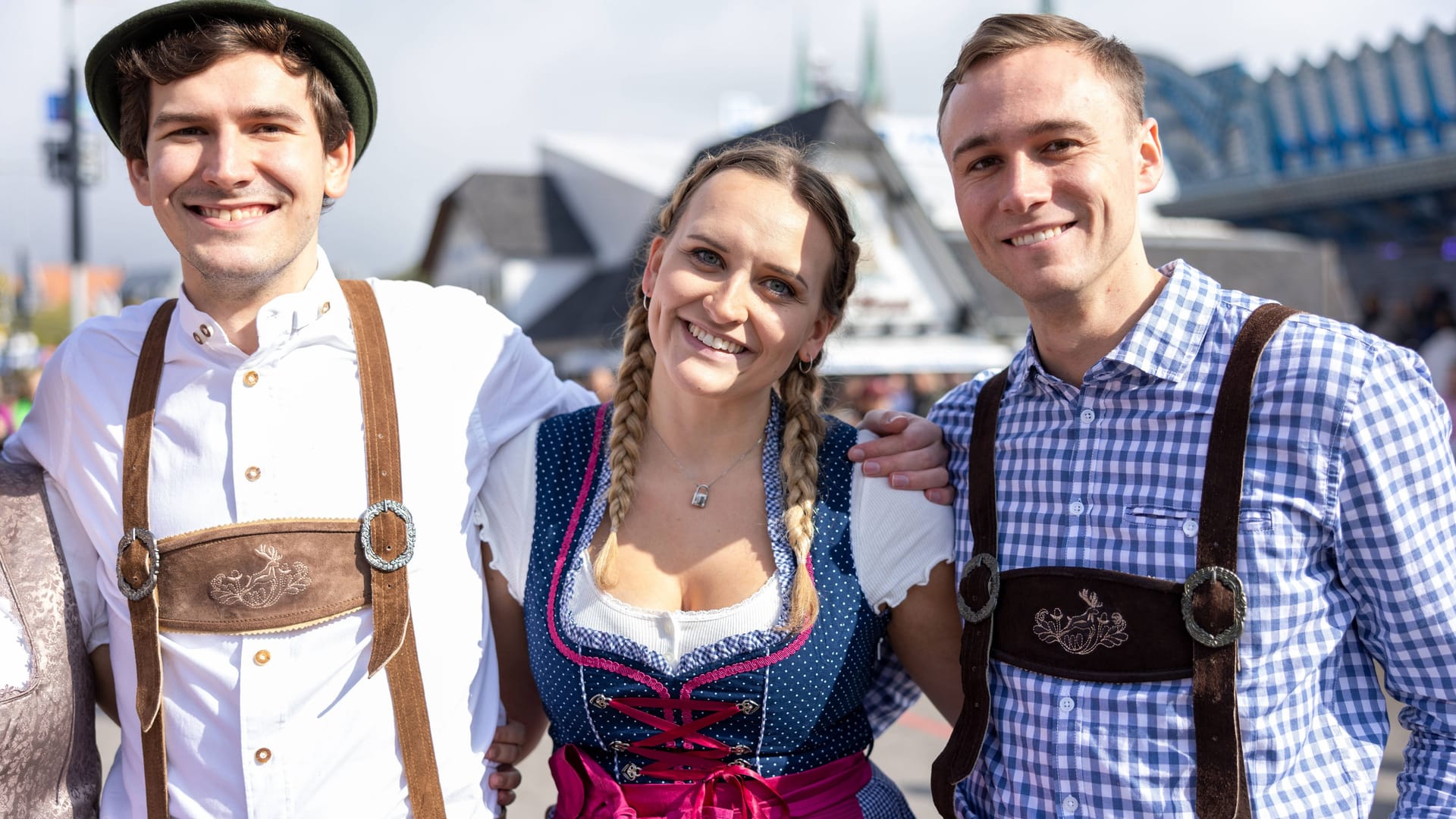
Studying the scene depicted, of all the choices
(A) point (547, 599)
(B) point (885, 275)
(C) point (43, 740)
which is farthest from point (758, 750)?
(B) point (885, 275)

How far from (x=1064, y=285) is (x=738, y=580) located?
787mm

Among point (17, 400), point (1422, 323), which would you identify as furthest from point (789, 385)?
point (1422, 323)

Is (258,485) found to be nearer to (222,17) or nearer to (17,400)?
(222,17)

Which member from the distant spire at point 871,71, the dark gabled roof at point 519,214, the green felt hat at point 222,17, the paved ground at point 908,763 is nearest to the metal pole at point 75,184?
the paved ground at point 908,763

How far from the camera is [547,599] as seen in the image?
6.60 ft

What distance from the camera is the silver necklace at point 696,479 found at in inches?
84.1

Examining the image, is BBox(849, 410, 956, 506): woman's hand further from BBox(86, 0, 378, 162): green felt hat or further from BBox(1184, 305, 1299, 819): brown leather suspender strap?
BBox(86, 0, 378, 162): green felt hat

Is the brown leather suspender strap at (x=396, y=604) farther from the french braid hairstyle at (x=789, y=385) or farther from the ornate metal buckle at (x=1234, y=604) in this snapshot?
the ornate metal buckle at (x=1234, y=604)

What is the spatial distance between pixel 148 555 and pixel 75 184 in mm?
10384

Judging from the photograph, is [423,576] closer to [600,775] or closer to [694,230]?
[600,775]

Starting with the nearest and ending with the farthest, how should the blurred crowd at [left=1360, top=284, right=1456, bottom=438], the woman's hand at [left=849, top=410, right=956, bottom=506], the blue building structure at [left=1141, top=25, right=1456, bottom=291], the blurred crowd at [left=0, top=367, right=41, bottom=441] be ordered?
1. the woman's hand at [left=849, top=410, right=956, bottom=506]
2. the blurred crowd at [left=0, top=367, right=41, bottom=441]
3. the blurred crowd at [left=1360, top=284, right=1456, bottom=438]
4. the blue building structure at [left=1141, top=25, right=1456, bottom=291]

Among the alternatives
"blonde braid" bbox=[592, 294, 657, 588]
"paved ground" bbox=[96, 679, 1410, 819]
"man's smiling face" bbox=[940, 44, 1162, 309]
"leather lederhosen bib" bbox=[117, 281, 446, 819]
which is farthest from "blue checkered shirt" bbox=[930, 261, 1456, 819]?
"paved ground" bbox=[96, 679, 1410, 819]

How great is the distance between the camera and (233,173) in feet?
5.98

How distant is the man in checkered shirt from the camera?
1.59 meters
